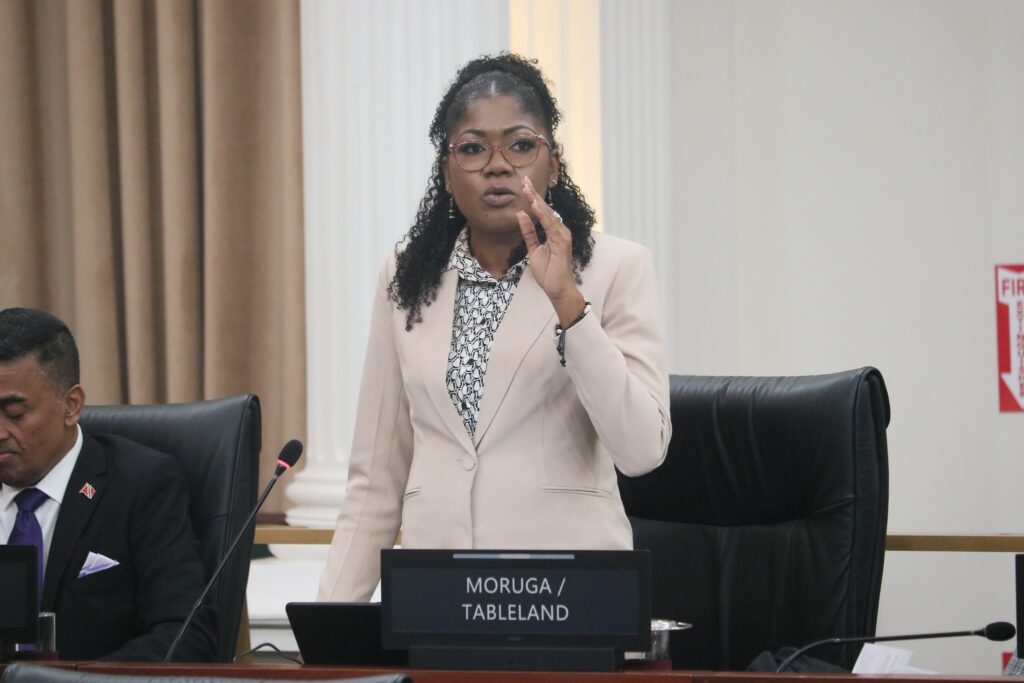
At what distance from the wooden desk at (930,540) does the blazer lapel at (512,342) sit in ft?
3.60

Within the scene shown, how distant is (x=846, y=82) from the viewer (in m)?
4.20

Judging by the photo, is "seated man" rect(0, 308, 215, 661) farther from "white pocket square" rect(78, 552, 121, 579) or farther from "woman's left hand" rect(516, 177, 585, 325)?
"woman's left hand" rect(516, 177, 585, 325)

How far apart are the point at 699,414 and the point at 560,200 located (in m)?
0.52

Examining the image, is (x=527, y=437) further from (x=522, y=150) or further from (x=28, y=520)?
(x=28, y=520)

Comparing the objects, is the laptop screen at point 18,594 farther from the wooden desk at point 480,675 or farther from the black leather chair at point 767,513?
the black leather chair at point 767,513

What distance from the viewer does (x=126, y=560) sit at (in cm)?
233

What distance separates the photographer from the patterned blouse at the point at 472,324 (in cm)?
203

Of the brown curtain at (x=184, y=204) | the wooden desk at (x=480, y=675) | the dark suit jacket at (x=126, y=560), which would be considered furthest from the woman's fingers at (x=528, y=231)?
the brown curtain at (x=184, y=204)

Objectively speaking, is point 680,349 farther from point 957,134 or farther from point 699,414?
point 699,414

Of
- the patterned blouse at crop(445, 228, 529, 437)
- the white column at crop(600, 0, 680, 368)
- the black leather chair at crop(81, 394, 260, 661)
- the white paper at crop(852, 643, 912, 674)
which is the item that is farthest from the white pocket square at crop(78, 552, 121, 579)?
the white column at crop(600, 0, 680, 368)

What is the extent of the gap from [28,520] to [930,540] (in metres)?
Answer: 1.84

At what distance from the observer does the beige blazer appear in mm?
1933

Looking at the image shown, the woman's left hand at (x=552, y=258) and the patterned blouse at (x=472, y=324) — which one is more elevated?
the woman's left hand at (x=552, y=258)

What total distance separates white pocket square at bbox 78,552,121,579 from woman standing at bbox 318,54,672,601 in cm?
46
